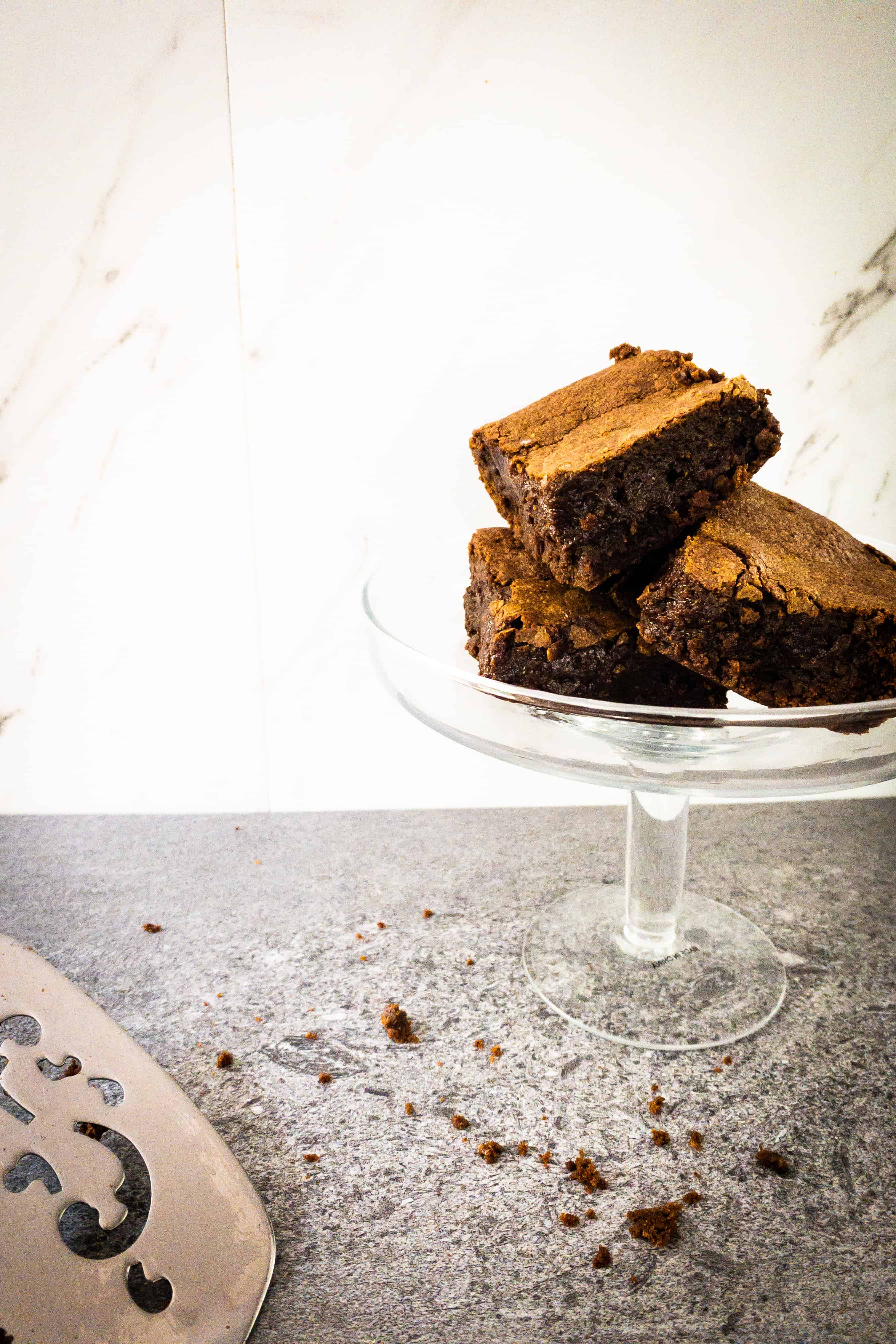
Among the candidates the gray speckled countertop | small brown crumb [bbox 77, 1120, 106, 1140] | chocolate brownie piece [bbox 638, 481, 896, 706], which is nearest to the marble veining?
chocolate brownie piece [bbox 638, 481, 896, 706]

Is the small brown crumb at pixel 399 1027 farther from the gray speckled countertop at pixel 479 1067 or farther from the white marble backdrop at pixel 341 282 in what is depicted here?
the white marble backdrop at pixel 341 282

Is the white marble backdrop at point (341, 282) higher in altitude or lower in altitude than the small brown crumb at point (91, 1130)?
higher

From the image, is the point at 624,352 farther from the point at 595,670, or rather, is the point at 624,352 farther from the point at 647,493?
the point at 595,670

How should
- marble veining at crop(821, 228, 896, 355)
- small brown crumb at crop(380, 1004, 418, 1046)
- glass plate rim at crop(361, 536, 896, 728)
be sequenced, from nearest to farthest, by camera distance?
glass plate rim at crop(361, 536, 896, 728)
small brown crumb at crop(380, 1004, 418, 1046)
marble veining at crop(821, 228, 896, 355)

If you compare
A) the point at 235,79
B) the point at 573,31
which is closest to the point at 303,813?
the point at 235,79

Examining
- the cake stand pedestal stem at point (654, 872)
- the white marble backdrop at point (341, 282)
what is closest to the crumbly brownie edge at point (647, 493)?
the cake stand pedestal stem at point (654, 872)

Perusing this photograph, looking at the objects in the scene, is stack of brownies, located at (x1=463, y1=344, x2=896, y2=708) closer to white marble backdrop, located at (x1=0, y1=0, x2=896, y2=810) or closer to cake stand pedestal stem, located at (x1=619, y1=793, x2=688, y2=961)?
cake stand pedestal stem, located at (x1=619, y1=793, x2=688, y2=961)

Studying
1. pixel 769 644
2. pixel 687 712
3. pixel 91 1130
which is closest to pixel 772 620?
pixel 769 644
